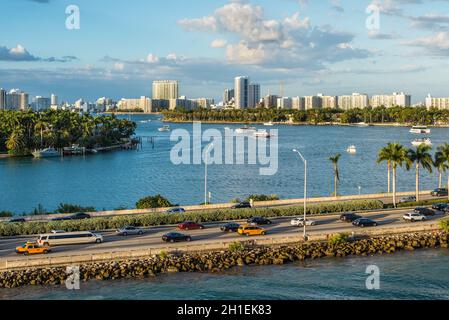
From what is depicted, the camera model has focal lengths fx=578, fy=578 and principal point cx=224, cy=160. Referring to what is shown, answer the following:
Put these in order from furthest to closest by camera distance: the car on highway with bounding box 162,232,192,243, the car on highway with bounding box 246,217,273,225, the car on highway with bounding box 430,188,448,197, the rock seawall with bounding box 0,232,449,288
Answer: the car on highway with bounding box 430,188,448,197
the car on highway with bounding box 246,217,273,225
the car on highway with bounding box 162,232,192,243
the rock seawall with bounding box 0,232,449,288

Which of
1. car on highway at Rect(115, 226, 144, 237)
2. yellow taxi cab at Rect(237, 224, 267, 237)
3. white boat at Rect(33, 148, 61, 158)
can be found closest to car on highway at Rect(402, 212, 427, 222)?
yellow taxi cab at Rect(237, 224, 267, 237)

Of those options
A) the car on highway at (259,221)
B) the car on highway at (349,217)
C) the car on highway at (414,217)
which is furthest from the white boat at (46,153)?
the car on highway at (414,217)

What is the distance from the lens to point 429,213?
149 ft

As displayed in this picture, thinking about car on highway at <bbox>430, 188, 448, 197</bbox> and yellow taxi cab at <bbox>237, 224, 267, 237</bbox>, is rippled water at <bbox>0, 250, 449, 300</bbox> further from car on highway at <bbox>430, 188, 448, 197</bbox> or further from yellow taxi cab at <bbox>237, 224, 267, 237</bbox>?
car on highway at <bbox>430, 188, 448, 197</bbox>

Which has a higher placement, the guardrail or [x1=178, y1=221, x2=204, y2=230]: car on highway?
[x1=178, y1=221, x2=204, y2=230]: car on highway

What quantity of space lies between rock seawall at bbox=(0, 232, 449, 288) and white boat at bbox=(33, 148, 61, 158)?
9417 cm

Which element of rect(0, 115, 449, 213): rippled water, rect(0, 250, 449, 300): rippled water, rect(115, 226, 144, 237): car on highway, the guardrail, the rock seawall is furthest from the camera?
rect(0, 115, 449, 213): rippled water

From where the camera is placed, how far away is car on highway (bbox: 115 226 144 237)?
38469 millimetres

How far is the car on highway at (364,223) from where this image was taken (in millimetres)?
41375

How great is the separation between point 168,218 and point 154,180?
4510cm

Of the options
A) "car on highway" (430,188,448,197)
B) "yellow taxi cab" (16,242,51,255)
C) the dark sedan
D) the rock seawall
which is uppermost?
"car on highway" (430,188,448,197)

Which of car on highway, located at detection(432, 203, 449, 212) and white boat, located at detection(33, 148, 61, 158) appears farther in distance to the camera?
white boat, located at detection(33, 148, 61, 158)

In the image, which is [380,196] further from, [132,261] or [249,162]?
[249,162]
